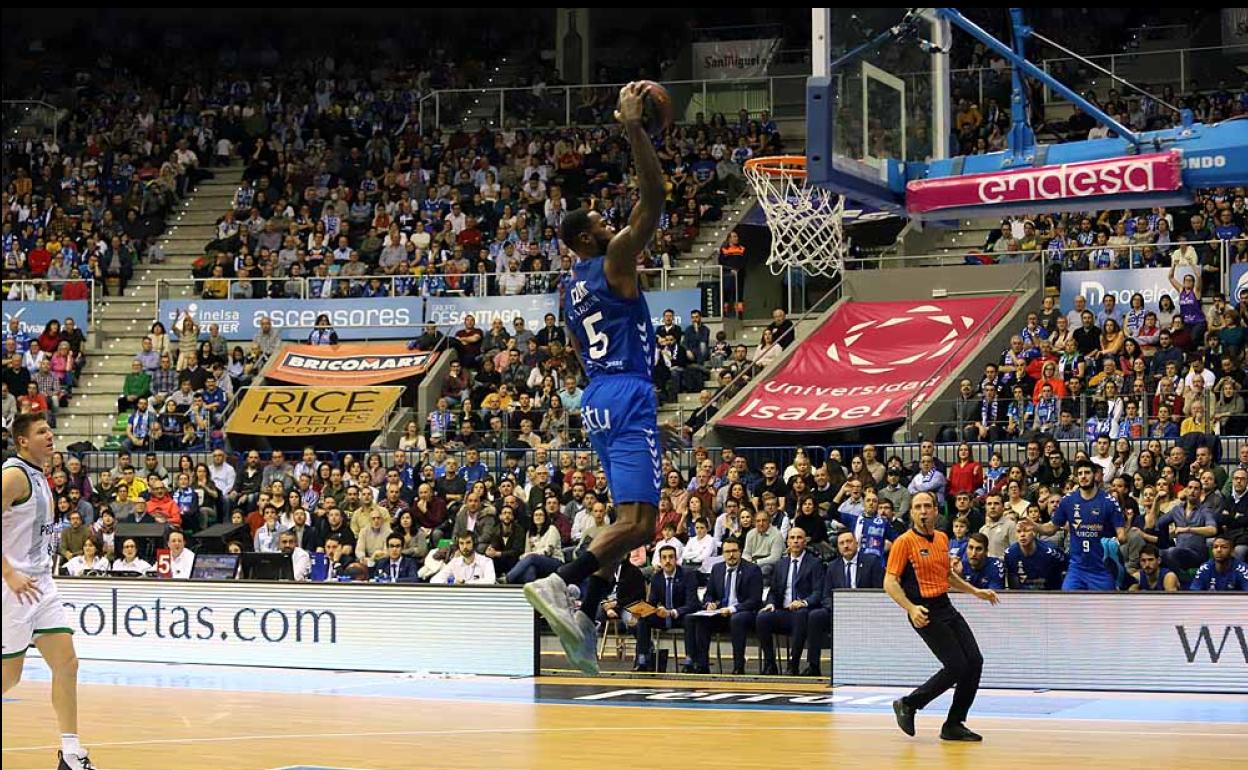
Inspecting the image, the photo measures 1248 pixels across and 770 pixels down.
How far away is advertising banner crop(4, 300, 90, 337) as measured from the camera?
2734cm

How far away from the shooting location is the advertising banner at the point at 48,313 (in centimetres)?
2734

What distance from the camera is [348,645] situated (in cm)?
1695

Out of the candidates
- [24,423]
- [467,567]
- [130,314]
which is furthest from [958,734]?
[130,314]

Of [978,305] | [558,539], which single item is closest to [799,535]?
[558,539]

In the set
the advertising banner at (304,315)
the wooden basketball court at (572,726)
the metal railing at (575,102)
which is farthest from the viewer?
the metal railing at (575,102)

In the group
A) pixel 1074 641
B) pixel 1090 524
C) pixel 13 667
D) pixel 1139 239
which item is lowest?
pixel 1074 641

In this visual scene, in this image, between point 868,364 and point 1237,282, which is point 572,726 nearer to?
point 868,364

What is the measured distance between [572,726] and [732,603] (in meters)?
4.24

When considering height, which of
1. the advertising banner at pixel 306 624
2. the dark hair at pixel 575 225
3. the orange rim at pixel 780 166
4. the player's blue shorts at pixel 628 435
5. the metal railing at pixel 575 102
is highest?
the metal railing at pixel 575 102

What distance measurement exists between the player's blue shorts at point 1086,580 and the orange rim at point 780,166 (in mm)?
4402

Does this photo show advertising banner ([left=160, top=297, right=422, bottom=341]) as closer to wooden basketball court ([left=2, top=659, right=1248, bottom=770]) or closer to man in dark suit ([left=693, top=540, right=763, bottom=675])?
wooden basketball court ([left=2, top=659, right=1248, bottom=770])

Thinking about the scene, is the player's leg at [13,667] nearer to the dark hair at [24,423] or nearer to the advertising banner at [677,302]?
the dark hair at [24,423]

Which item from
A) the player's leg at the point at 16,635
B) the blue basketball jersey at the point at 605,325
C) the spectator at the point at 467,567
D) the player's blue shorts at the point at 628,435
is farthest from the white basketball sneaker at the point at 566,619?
the spectator at the point at 467,567

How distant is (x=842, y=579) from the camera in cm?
1570
